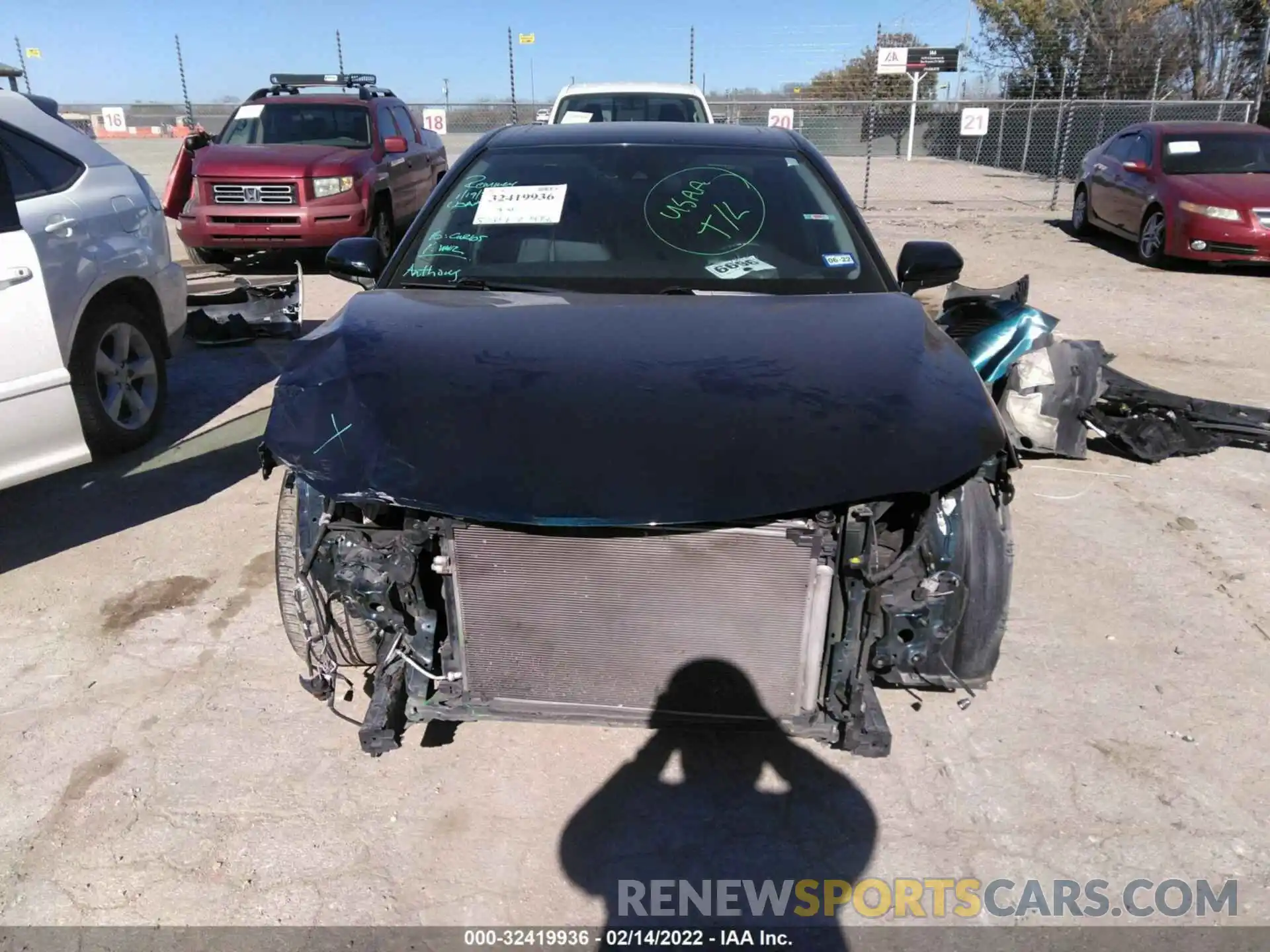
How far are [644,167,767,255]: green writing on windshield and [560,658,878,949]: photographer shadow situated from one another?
1.71 meters

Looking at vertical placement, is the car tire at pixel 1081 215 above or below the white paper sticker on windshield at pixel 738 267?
below

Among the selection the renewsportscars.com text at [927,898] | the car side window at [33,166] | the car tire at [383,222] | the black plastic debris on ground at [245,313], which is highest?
the car side window at [33,166]

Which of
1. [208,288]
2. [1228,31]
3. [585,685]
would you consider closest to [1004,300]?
[585,685]

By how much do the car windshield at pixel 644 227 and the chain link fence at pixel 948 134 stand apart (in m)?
9.45

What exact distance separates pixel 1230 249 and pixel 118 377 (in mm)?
10092

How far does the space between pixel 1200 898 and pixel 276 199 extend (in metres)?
9.21

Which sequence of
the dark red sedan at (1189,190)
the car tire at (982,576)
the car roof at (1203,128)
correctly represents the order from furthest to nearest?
the car roof at (1203,128), the dark red sedan at (1189,190), the car tire at (982,576)

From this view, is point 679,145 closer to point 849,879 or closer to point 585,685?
point 585,685

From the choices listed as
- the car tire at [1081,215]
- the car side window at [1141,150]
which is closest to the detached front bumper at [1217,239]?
the car side window at [1141,150]

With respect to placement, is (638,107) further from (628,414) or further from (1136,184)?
(628,414)

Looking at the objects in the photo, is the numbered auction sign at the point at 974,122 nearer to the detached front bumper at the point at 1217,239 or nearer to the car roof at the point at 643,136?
the detached front bumper at the point at 1217,239

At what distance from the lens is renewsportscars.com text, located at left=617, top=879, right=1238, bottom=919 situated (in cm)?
225

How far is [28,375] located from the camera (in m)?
3.68

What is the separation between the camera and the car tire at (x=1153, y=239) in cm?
1016
